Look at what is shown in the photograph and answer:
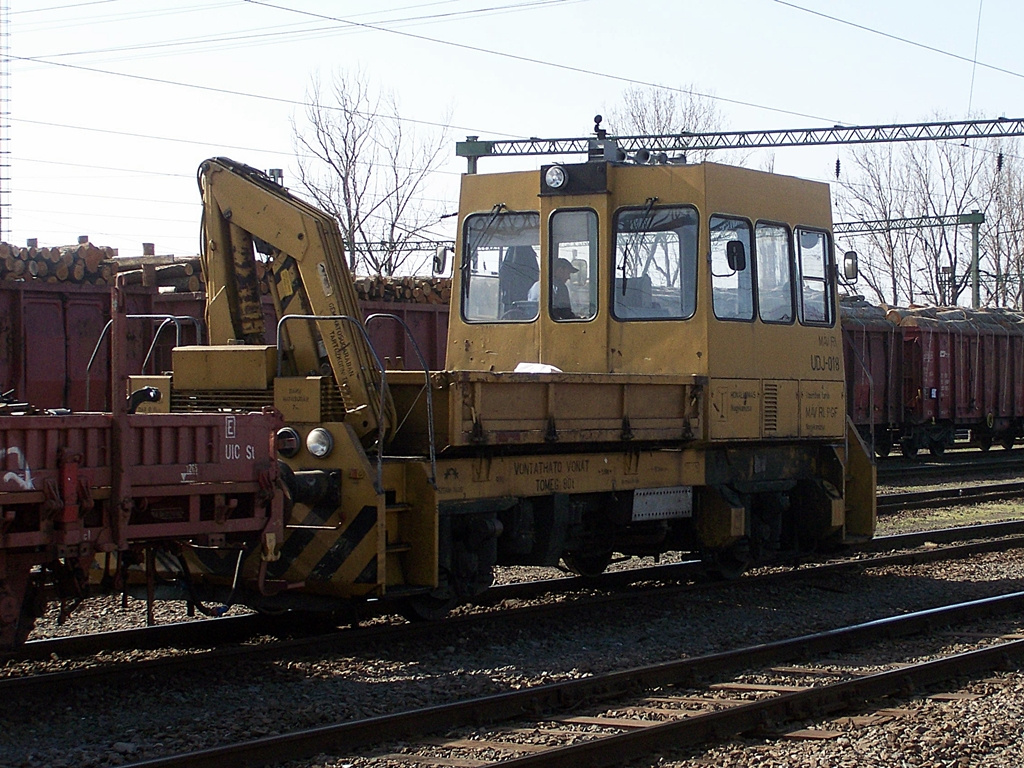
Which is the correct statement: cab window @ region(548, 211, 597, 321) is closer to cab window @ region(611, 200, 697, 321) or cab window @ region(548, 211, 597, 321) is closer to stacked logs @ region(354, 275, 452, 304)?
cab window @ region(611, 200, 697, 321)

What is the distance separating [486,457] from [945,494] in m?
11.3

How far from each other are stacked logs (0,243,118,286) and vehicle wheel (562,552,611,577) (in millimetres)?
6713

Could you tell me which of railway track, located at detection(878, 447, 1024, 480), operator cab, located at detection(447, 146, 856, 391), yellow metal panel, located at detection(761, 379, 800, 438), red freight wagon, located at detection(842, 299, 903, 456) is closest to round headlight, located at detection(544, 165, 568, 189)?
operator cab, located at detection(447, 146, 856, 391)

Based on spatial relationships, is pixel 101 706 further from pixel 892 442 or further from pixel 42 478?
pixel 892 442

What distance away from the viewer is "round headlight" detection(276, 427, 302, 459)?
748 centimetres

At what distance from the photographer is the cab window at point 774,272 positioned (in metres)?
9.77

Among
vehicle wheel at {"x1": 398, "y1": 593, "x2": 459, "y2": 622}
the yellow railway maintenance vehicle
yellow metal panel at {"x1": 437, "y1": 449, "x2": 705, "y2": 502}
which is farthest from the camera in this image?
vehicle wheel at {"x1": 398, "y1": 593, "x2": 459, "y2": 622}

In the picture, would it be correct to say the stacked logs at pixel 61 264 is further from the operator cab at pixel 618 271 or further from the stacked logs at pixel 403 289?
the operator cab at pixel 618 271

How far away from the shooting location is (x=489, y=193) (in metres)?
9.77

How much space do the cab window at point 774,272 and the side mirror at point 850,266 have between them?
1.54 feet

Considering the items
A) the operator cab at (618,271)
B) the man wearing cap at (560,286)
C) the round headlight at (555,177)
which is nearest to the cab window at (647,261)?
the operator cab at (618,271)

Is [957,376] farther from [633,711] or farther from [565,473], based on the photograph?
[633,711]

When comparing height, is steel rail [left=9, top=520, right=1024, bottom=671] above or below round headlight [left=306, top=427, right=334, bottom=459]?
below

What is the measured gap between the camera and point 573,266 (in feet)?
31.2
